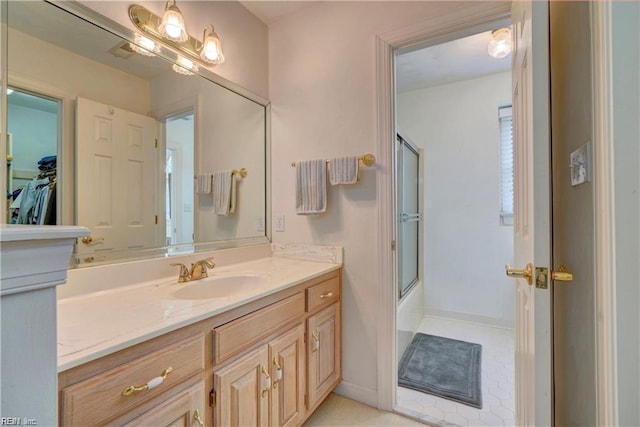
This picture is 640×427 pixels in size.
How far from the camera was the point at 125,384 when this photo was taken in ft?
2.46

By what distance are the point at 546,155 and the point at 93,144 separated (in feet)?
5.45

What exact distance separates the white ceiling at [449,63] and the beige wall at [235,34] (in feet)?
3.64

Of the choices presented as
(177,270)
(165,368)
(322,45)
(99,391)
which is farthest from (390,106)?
(99,391)

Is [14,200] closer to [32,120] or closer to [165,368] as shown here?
[32,120]

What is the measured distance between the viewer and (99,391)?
0.70m

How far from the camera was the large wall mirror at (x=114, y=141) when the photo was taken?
3.44ft

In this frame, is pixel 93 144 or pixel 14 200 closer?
pixel 14 200

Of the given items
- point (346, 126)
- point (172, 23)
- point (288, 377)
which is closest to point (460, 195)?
point (346, 126)

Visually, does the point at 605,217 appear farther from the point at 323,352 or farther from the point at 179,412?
the point at 323,352

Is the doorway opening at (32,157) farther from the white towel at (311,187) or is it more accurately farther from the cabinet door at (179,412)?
the white towel at (311,187)

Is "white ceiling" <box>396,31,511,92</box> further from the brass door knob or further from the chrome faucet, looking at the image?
the chrome faucet

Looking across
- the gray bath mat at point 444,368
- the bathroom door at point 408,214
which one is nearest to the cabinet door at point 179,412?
the gray bath mat at point 444,368

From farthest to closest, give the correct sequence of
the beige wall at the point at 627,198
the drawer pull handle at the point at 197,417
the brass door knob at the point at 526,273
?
the drawer pull handle at the point at 197,417, the brass door knob at the point at 526,273, the beige wall at the point at 627,198

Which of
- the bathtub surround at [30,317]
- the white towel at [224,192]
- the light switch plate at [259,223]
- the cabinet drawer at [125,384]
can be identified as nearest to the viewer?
the bathtub surround at [30,317]
